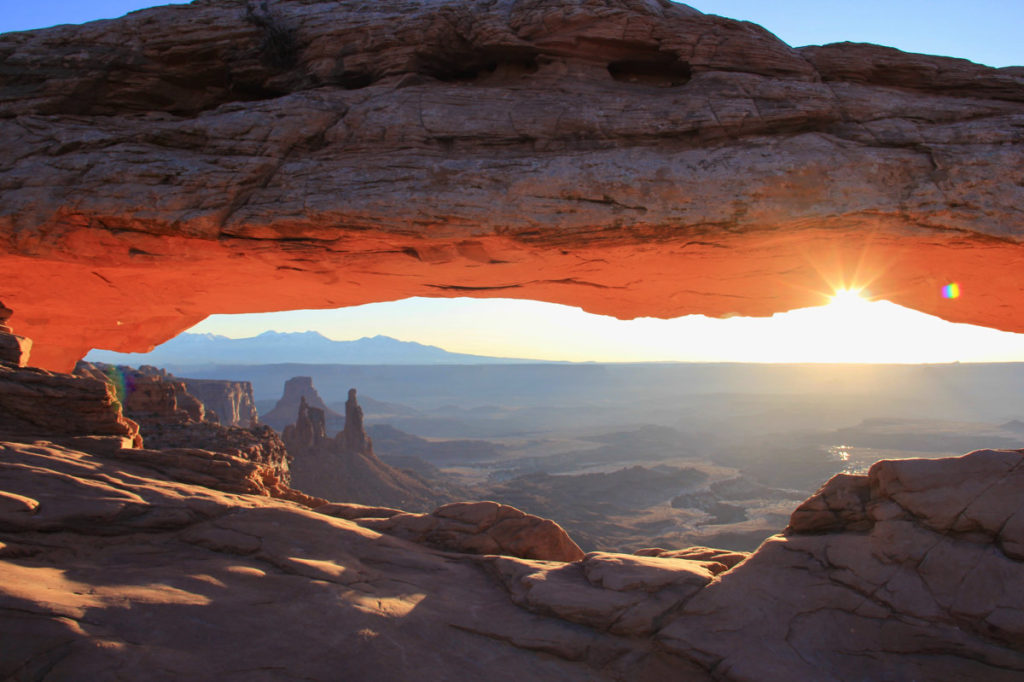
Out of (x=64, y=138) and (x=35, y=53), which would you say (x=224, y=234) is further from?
(x=35, y=53)

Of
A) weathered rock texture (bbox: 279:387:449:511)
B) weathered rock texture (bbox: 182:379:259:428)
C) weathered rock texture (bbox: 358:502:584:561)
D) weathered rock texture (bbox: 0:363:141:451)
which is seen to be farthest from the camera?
weathered rock texture (bbox: 182:379:259:428)

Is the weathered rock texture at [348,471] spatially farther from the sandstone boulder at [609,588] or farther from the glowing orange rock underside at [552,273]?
the sandstone boulder at [609,588]

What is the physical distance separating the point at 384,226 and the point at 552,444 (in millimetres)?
121956

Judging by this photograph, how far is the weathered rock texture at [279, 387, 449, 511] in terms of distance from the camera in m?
51.8

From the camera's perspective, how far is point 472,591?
7895mm

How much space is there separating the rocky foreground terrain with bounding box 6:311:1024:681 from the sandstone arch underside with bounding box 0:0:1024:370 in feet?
13.2

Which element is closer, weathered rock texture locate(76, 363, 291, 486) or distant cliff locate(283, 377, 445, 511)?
weathered rock texture locate(76, 363, 291, 486)

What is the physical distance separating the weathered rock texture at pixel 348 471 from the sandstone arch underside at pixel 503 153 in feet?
137

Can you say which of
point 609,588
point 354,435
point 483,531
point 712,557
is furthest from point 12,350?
point 354,435

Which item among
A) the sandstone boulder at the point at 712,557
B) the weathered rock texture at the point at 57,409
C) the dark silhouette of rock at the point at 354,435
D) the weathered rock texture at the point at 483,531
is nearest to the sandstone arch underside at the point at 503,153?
the weathered rock texture at the point at 57,409

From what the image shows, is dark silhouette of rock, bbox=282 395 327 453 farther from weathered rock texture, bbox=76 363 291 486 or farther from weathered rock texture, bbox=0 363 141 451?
weathered rock texture, bbox=0 363 141 451

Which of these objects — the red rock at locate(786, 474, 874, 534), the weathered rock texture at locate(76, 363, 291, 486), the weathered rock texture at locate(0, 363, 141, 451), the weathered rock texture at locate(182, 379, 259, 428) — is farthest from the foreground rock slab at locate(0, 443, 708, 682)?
the weathered rock texture at locate(182, 379, 259, 428)

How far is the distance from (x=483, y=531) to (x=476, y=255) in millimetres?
4991

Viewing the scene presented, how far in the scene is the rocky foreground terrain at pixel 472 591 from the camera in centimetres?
575
